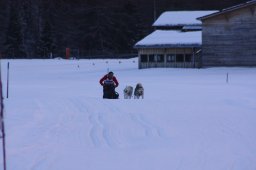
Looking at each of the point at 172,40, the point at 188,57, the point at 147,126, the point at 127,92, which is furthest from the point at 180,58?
the point at 147,126

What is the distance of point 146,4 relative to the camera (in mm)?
74688

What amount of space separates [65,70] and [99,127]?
134ft

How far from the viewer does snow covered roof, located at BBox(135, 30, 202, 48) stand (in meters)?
46.0

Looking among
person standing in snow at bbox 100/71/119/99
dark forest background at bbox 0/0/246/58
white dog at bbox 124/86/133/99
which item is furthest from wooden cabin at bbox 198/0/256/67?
person standing in snow at bbox 100/71/119/99

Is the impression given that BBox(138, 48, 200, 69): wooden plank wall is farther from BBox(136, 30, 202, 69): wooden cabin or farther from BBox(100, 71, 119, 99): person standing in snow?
BBox(100, 71, 119, 99): person standing in snow

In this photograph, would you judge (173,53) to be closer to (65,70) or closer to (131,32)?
(65,70)

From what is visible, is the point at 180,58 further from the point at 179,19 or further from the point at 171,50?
the point at 179,19

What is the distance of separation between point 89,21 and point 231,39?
1290 inches

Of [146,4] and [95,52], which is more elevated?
[146,4]

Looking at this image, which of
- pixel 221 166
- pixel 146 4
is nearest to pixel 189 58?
pixel 146 4

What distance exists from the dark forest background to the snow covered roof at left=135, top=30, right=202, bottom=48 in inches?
755

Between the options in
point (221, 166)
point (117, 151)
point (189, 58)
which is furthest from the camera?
point (189, 58)

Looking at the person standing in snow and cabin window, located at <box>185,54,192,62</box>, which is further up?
cabin window, located at <box>185,54,192,62</box>

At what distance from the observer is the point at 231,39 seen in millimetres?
44156
